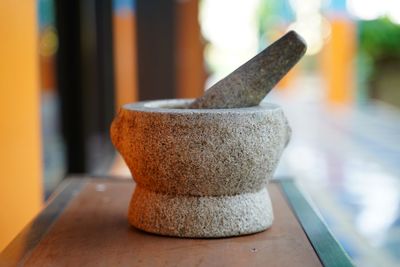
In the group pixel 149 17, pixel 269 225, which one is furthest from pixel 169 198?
pixel 149 17

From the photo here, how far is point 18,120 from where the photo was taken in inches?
73.3

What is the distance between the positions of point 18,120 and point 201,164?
803mm

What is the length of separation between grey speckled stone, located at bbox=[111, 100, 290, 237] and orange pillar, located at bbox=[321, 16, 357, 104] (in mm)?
8745

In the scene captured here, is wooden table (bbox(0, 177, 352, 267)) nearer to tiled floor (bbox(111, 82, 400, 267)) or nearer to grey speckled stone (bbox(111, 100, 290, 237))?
grey speckled stone (bbox(111, 100, 290, 237))

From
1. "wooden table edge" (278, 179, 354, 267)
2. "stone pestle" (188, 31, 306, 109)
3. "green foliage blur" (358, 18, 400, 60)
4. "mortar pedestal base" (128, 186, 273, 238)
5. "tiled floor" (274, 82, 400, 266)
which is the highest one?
"stone pestle" (188, 31, 306, 109)

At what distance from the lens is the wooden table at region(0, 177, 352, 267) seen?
1139mm

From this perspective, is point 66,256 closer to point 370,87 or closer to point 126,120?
point 126,120

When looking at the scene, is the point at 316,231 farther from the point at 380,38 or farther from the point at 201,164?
the point at 380,38

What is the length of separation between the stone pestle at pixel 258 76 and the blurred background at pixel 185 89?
64cm

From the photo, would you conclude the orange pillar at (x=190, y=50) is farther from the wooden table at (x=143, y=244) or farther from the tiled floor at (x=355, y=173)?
the wooden table at (x=143, y=244)

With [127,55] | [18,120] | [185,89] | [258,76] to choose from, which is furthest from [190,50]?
[258,76]

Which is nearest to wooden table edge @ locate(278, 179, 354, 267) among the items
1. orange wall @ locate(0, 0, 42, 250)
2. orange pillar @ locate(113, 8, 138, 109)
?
orange wall @ locate(0, 0, 42, 250)

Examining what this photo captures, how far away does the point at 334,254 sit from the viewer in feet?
3.82

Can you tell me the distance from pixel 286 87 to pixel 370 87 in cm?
255
